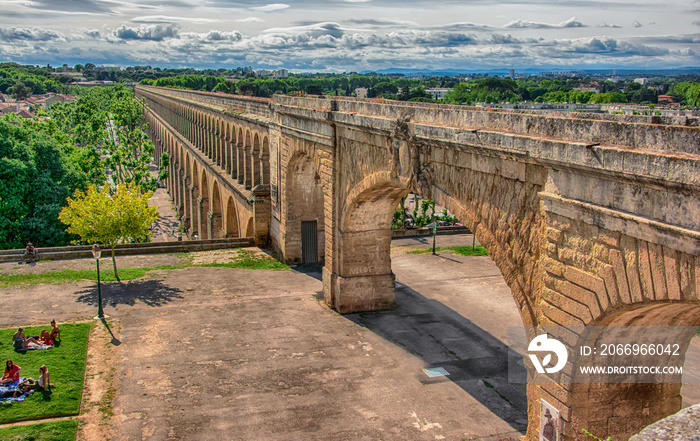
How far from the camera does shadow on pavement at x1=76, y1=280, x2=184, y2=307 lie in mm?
18891

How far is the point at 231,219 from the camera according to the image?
113 ft

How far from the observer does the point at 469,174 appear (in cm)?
1181

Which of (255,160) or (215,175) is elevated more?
(255,160)

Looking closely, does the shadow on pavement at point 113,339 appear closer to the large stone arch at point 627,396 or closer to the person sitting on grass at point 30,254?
the person sitting on grass at point 30,254

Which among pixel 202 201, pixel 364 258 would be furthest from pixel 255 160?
pixel 202 201

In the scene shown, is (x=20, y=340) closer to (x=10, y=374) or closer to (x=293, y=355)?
(x=10, y=374)

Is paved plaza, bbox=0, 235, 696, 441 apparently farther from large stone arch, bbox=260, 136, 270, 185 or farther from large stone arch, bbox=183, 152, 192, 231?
large stone arch, bbox=183, 152, 192, 231

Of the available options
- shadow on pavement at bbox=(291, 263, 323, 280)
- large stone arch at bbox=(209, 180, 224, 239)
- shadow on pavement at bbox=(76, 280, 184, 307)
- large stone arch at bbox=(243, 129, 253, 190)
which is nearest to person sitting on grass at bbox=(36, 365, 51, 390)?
shadow on pavement at bbox=(76, 280, 184, 307)

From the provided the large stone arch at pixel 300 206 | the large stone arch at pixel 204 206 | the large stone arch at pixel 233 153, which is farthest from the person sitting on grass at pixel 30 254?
the large stone arch at pixel 204 206

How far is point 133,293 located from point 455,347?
35.0 feet

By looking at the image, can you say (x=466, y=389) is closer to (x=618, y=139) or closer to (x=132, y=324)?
(x=618, y=139)

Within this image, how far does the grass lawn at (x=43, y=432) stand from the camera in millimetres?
10938

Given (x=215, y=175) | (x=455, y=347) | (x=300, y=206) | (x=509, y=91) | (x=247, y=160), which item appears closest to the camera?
(x=455, y=347)

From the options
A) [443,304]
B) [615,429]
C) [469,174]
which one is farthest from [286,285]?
[615,429]
